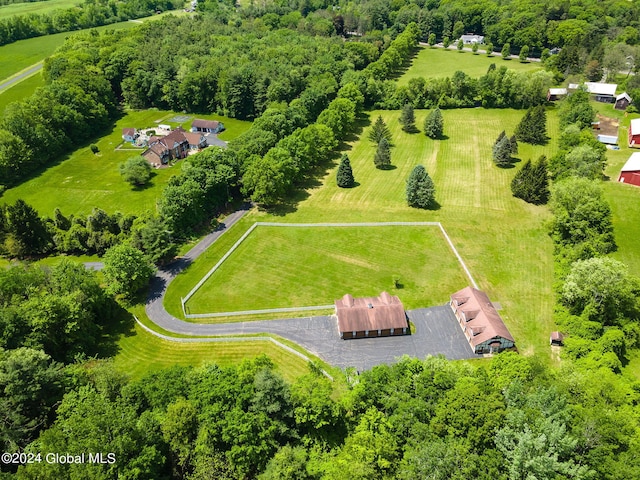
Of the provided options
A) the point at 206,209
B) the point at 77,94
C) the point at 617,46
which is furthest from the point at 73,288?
the point at 617,46

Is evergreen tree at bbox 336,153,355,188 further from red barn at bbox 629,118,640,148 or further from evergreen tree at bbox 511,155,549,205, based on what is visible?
red barn at bbox 629,118,640,148

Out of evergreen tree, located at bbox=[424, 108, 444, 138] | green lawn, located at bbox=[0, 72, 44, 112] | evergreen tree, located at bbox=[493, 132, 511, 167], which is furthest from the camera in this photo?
green lawn, located at bbox=[0, 72, 44, 112]

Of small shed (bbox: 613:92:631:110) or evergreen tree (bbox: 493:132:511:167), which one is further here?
small shed (bbox: 613:92:631:110)

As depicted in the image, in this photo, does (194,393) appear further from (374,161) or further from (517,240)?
(374,161)

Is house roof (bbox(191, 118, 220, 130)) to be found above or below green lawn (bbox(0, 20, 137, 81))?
below

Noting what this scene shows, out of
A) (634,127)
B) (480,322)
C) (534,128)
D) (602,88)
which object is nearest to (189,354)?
(480,322)

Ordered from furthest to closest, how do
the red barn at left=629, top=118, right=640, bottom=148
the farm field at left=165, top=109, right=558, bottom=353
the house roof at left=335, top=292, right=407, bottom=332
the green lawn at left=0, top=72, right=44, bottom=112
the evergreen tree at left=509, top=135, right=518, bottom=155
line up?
the green lawn at left=0, top=72, right=44, bottom=112, the red barn at left=629, top=118, right=640, bottom=148, the evergreen tree at left=509, top=135, right=518, bottom=155, the farm field at left=165, top=109, right=558, bottom=353, the house roof at left=335, top=292, right=407, bottom=332

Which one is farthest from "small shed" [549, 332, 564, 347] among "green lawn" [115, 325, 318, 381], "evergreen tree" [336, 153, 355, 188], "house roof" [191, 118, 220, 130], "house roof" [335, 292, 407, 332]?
"house roof" [191, 118, 220, 130]

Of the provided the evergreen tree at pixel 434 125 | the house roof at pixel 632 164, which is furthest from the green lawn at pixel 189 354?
the evergreen tree at pixel 434 125
